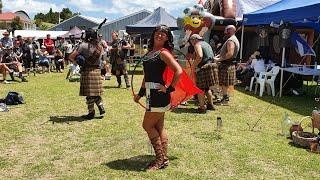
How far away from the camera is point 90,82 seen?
709cm

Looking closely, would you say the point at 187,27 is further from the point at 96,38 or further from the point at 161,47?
the point at 161,47

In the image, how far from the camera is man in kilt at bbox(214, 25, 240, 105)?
335 inches

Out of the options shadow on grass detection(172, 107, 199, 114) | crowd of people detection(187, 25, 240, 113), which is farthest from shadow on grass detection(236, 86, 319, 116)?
shadow on grass detection(172, 107, 199, 114)

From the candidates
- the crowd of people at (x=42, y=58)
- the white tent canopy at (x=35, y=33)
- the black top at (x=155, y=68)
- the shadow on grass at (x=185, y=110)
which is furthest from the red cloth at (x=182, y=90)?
the white tent canopy at (x=35, y=33)

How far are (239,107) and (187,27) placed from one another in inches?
81.9

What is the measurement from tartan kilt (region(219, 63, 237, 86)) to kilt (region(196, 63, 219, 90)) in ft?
2.54

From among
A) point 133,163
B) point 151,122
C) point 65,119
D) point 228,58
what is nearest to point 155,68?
point 151,122

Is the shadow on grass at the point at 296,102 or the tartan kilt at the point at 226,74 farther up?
the tartan kilt at the point at 226,74

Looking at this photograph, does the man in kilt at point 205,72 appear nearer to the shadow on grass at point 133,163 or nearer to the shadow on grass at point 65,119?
the shadow on grass at point 65,119

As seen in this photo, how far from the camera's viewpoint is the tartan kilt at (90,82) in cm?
707

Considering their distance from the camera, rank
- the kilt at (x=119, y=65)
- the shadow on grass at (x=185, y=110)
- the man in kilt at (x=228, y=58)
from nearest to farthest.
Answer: the shadow on grass at (x=185, y=110) → the man in kilt at (x=228, y=58) → the kilt at (x=119, y=65)

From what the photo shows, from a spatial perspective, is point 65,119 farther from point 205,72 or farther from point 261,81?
point 261,81

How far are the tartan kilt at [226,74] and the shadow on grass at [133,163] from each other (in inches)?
154

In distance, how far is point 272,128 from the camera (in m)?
6.90
